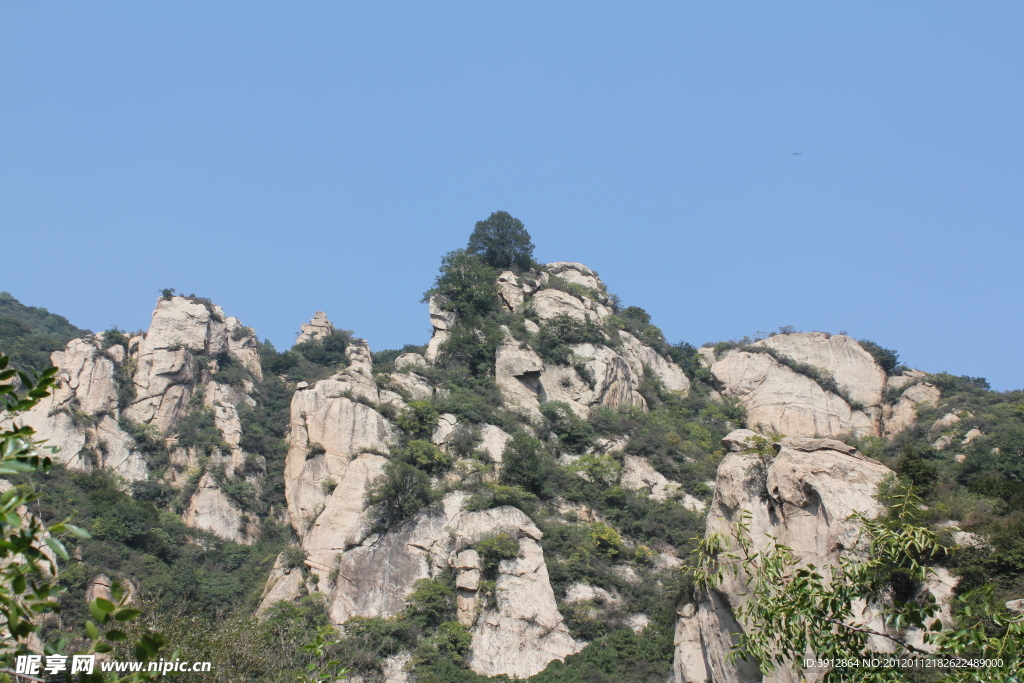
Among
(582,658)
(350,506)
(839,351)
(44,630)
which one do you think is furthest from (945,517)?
(839,351)

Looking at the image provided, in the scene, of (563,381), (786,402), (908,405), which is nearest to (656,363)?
(786,402)

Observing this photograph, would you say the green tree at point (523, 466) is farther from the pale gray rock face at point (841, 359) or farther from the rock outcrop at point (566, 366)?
the pale gray rock face at point (841, 359)

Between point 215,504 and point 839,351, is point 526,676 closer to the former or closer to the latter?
point 215,504

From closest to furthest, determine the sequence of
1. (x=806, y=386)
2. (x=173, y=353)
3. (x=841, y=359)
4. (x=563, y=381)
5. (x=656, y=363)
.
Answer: (x=563, y=381) → (x=173, y=353) → (x=806, y=386) → (x=841, y=359) → (x=656, y=363)

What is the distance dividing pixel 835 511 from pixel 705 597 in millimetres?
5115

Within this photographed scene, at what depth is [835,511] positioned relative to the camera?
19859 millimetres

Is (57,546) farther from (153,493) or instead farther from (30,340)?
(30,340)

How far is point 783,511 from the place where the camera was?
834 inches

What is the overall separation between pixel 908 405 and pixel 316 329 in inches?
1892

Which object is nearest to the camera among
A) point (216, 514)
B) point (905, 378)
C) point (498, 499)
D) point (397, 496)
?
point (498, 499)

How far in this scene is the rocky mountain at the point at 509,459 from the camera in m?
28.7

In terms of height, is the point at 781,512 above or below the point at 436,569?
above

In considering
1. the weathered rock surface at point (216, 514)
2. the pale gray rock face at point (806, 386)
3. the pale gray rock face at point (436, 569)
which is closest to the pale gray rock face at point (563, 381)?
the pale gray rock face at point (806, 386)

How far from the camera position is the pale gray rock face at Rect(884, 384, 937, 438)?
5191 centimetres
